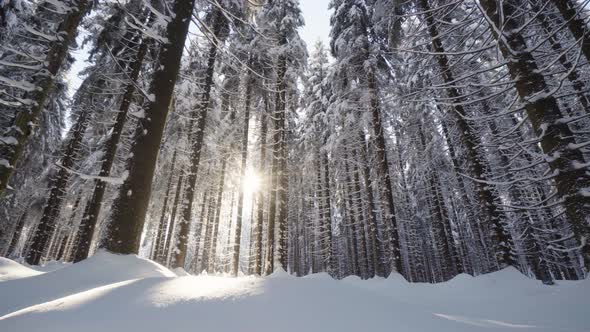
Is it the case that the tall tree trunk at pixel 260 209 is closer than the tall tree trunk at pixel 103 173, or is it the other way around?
the tall tree trunk at pixel 103 173

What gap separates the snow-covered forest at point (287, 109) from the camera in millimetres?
3896

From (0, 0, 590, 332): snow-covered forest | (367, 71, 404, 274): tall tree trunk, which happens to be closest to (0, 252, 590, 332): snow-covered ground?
(0, 0, 590, 332): snow-covered forest

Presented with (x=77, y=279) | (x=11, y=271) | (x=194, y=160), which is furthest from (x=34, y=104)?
(x=194, y=160)

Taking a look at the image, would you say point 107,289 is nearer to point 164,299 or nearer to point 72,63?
point 164,299

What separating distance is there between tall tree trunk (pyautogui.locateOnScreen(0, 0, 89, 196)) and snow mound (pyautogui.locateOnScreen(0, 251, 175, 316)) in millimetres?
2261

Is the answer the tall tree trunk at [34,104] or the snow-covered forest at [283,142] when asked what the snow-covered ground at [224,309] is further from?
the tall tree trunk at [34,104]

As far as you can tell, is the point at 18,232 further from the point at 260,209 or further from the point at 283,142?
the point at 283,142

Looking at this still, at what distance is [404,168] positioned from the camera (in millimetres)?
24688

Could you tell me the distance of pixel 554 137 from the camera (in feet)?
11.2

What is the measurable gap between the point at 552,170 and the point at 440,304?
12.0 feet

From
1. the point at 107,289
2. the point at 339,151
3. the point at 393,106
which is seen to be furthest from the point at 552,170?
the point at 339,151

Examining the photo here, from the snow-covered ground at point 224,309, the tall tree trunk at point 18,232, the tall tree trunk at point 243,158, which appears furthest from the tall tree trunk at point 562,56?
the tall tree trunk at point 18,232

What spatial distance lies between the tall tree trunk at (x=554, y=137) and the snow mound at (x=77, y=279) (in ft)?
17.4

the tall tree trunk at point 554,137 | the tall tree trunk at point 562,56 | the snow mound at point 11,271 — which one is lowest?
the snow mound at point 11,271
